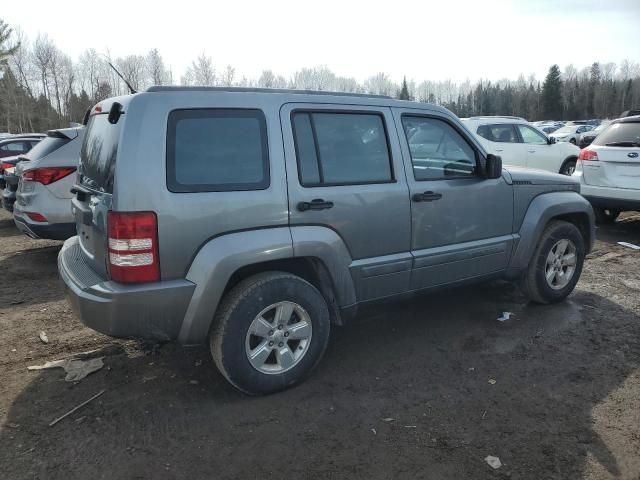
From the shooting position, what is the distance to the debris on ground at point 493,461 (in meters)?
2.64

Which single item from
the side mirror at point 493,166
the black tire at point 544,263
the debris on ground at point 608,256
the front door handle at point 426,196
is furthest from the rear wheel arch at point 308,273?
the debris on ground at point 608,256

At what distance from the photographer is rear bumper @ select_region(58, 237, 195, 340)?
2867 millimetres

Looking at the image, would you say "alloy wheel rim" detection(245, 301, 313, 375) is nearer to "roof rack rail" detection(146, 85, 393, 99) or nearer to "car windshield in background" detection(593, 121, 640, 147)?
"roof rack rail" detection(146, 85, 393, 99)

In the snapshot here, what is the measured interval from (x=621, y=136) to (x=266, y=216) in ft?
22.6

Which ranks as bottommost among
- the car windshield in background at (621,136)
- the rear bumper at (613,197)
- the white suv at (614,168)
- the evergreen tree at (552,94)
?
the rear bumper at (613,197)

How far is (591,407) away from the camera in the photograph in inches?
125

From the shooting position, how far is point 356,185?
11.7 feet

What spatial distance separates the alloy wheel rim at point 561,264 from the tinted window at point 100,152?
390 centimetres

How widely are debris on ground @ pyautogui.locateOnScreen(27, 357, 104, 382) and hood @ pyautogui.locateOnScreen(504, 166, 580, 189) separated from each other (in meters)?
3.79

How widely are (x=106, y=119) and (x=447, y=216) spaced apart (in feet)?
8.60

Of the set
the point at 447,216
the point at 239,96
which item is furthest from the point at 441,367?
the point at 239,96

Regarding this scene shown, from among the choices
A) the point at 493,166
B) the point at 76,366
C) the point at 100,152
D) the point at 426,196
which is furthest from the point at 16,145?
the point at 493,166

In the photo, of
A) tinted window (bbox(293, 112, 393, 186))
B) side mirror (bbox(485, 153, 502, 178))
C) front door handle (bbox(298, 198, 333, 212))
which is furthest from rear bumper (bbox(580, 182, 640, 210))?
front door handle (bbox(298, 198, 333, 212))

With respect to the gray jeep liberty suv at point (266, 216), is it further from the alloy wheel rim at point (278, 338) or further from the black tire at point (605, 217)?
the black tire at point (605, 217)
